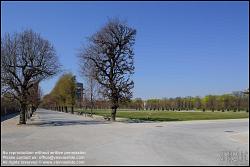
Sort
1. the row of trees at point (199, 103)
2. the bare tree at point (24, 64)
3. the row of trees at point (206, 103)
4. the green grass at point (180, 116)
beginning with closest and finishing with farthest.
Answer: the bare tree at point (24, 64), the green grass at point (180, 116), the row of trees at point (206, 103), the row of trees at point (199, 103)

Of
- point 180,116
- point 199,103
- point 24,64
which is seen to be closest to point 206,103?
point 199,103

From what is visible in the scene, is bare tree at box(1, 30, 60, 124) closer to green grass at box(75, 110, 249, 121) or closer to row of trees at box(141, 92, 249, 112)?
green grass at box(75, 110, 249, 121)

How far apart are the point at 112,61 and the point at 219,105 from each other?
230 ft

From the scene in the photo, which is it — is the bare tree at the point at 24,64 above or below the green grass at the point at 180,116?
above

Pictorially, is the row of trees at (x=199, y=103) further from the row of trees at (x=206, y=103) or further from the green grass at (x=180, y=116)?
the green grass at (x=180, y=116)

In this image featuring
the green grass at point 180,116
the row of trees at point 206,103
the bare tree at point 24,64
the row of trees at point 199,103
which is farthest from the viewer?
the row of trees at point 199,103

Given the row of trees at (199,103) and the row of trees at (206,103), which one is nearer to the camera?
the row of trees at (206,103)

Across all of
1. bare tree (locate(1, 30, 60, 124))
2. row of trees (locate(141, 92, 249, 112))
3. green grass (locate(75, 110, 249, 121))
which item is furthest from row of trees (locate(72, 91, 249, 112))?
bare tree (locate(1, 30, 60, 124))

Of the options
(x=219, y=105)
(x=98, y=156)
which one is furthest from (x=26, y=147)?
(x=219, y=105)

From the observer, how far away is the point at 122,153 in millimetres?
15398

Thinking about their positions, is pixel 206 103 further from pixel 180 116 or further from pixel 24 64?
pixel 24 64

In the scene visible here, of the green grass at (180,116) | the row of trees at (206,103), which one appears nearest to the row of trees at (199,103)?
the row of trees at (206,103)

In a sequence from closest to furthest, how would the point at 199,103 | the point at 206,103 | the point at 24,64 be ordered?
the point at 24,64
the point at 206,103
the point at 199,103

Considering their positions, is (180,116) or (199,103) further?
(199,103)
